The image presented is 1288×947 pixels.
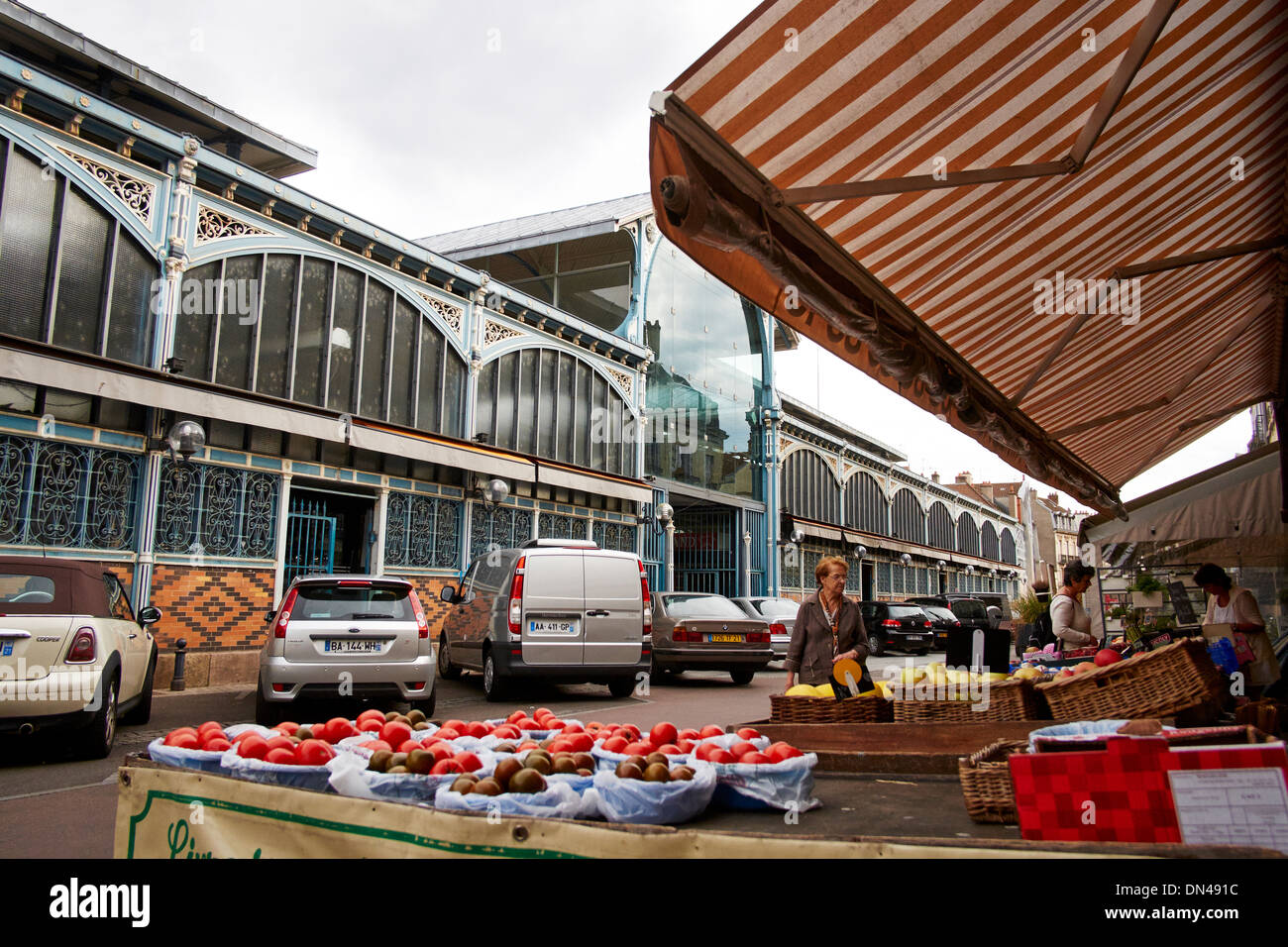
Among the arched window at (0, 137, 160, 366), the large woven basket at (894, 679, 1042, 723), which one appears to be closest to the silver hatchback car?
the arched window at (0, 137, 160, 366)

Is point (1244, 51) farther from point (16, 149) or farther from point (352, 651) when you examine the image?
point (16, 149)

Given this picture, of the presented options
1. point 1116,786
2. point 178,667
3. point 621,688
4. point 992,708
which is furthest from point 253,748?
point 621,688

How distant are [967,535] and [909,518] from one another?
464 inches

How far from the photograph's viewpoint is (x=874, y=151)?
13.0 feet

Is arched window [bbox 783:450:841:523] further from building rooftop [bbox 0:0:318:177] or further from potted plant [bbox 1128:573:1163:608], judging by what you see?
building rooftop [bbox 0:0:318:177]

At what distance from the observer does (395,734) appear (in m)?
3.29

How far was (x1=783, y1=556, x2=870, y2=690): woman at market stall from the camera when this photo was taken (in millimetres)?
6113

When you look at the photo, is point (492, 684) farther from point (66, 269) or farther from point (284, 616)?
point (66, 269)

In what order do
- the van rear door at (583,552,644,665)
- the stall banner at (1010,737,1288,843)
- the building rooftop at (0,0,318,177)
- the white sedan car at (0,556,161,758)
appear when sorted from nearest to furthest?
the stall banner at (1010,737,1288,843)
the white sedan car at (0,556,161,758)
the van rear door at (583,552,644,665)
the building rooftop at (0,0,318,177)

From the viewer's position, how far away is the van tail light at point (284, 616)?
8.82m

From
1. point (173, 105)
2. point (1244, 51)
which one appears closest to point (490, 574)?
point (173, 105)

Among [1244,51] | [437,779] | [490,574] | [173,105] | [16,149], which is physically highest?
[173,105]

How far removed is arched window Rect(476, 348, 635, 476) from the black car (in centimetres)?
797
